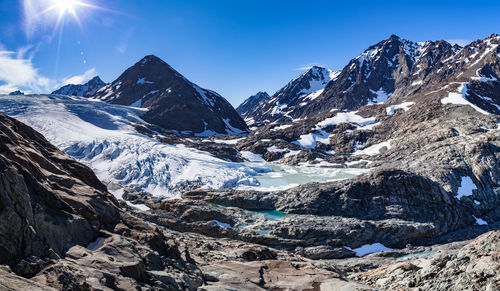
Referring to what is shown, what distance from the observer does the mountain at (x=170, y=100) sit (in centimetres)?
12394

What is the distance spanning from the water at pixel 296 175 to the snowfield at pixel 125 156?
7.82 ft

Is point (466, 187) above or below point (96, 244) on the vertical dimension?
above

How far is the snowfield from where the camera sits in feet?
177

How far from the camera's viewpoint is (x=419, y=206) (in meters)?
39.1

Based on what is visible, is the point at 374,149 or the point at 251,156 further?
the point at 251,156

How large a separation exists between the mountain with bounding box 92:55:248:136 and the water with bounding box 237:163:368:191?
55.6 meters

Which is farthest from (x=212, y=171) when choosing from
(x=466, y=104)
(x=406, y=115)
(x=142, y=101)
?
(x=142, y=101)

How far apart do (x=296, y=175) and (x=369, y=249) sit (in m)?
35.8

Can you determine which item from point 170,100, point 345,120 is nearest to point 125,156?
point 170,100

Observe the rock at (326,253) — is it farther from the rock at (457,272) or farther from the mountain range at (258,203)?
the rock at (457,272)

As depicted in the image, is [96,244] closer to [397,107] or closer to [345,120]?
[345,120]

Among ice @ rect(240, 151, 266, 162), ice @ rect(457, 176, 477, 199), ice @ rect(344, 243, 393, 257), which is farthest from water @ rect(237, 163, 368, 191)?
ice @ rect(344, 243, 393, 257)

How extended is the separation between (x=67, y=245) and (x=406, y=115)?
99.8m

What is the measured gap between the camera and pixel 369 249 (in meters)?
32.4
